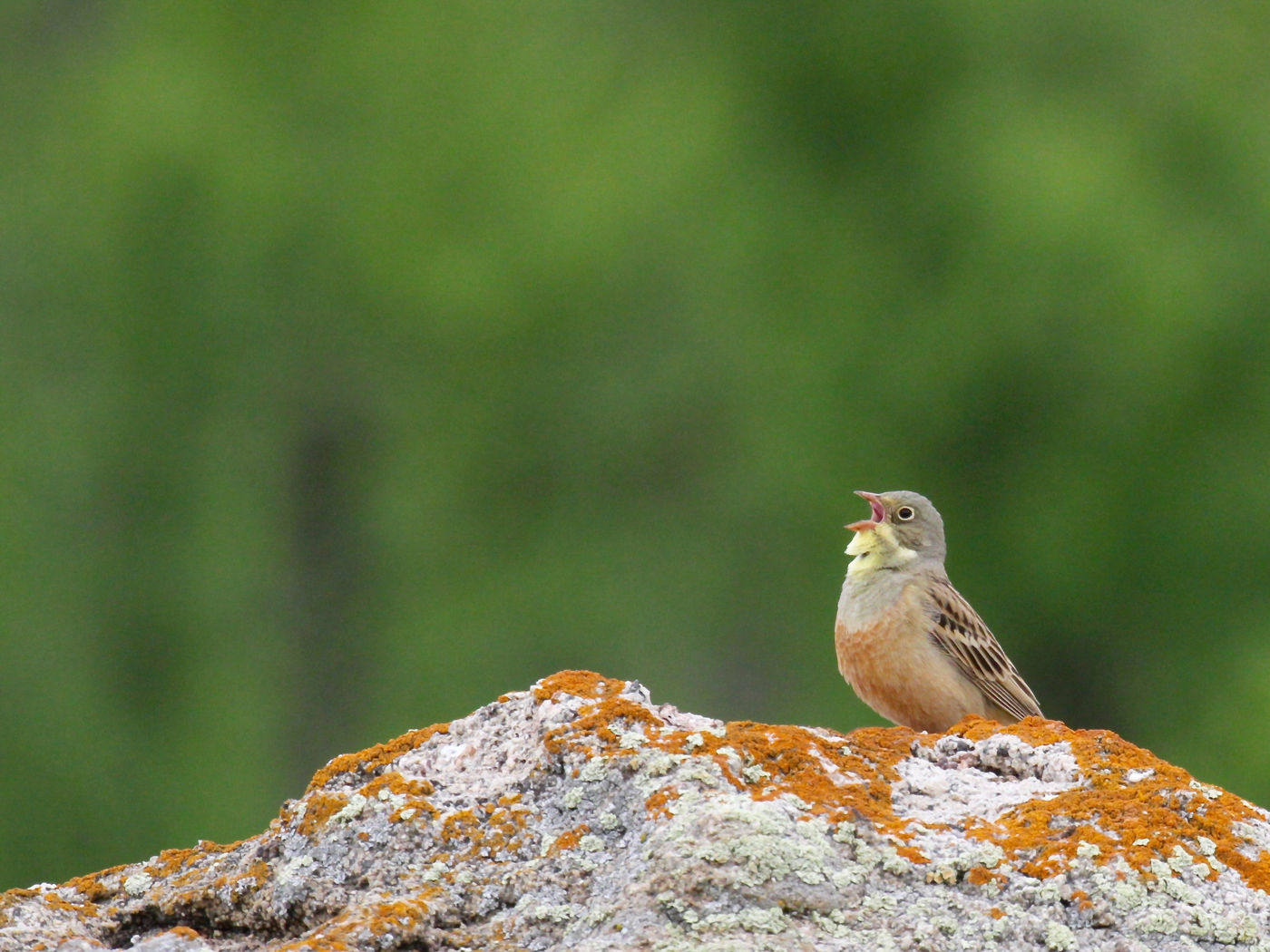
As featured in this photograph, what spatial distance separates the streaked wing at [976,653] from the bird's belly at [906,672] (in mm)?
43

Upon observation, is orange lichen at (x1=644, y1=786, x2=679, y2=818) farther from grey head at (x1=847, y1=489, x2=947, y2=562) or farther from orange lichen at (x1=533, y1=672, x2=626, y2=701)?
grey head at (x1=847, y1=489, x2=947, y2=562)

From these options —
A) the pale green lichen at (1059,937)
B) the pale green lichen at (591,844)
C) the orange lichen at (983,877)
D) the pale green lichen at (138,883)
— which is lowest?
the pale green lichen at (1059,937)

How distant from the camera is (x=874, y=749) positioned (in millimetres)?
3910

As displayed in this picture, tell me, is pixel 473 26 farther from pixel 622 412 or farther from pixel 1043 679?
pixel 1043 679

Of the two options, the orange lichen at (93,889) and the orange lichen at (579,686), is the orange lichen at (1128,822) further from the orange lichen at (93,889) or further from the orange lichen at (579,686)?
the orange lichen at (93,889)

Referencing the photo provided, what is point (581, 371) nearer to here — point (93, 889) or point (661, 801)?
point (93, 889)

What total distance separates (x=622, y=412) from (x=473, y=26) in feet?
16.3

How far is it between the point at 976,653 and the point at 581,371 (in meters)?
12.1

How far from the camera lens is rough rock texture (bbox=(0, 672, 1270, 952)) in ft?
10.5

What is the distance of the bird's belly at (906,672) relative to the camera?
20.7ft

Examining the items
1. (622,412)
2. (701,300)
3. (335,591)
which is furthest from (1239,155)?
(335,591)

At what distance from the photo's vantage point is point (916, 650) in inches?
250

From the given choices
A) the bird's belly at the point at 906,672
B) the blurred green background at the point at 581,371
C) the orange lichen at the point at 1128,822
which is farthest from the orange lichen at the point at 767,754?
the blurred green background at the point at 581,371

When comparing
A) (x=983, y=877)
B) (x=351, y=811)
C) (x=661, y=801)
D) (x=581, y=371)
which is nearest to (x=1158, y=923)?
(x=983, y=877)
